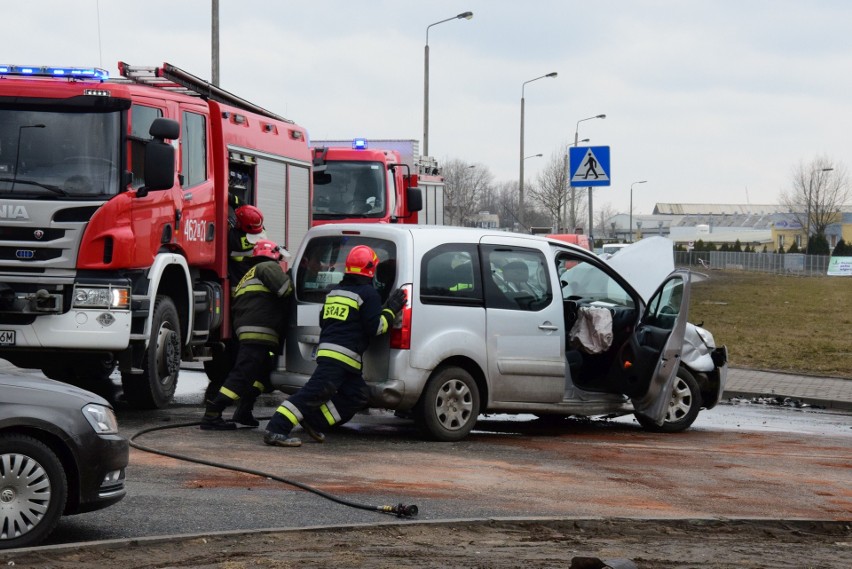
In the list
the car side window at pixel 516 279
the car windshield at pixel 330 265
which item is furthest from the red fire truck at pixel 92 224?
the car side window at pixel 516 279

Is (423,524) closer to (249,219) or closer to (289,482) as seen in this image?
(289,482)

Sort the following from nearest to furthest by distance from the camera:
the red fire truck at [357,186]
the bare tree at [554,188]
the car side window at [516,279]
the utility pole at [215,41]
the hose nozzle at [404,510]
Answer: the hose nozzle at [404,510]
the car side window at [516,279]
the red fire truck at [357,186]
the utility pole at [215,41]
the bare tree at [554,188]

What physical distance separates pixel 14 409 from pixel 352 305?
4.10 m

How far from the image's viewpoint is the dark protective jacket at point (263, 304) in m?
10.8

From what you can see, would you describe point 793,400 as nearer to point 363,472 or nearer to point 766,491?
point 766,491

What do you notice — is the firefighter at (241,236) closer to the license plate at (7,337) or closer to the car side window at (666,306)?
the license plate at (7,337)

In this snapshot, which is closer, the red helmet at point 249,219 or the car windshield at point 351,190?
the red helmet at point 249,219

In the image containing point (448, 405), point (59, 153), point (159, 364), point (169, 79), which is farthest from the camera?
point (169, 79)

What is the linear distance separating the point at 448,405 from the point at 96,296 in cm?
310

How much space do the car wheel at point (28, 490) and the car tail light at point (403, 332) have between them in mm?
4337

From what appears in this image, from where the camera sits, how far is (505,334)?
11.1m

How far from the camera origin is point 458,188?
93812 millimetres

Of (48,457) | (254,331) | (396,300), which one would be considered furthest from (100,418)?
(254,331)

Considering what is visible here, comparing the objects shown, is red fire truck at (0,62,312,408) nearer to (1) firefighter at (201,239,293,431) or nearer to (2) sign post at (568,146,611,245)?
(1) firefighter at (201,239,293,431)
